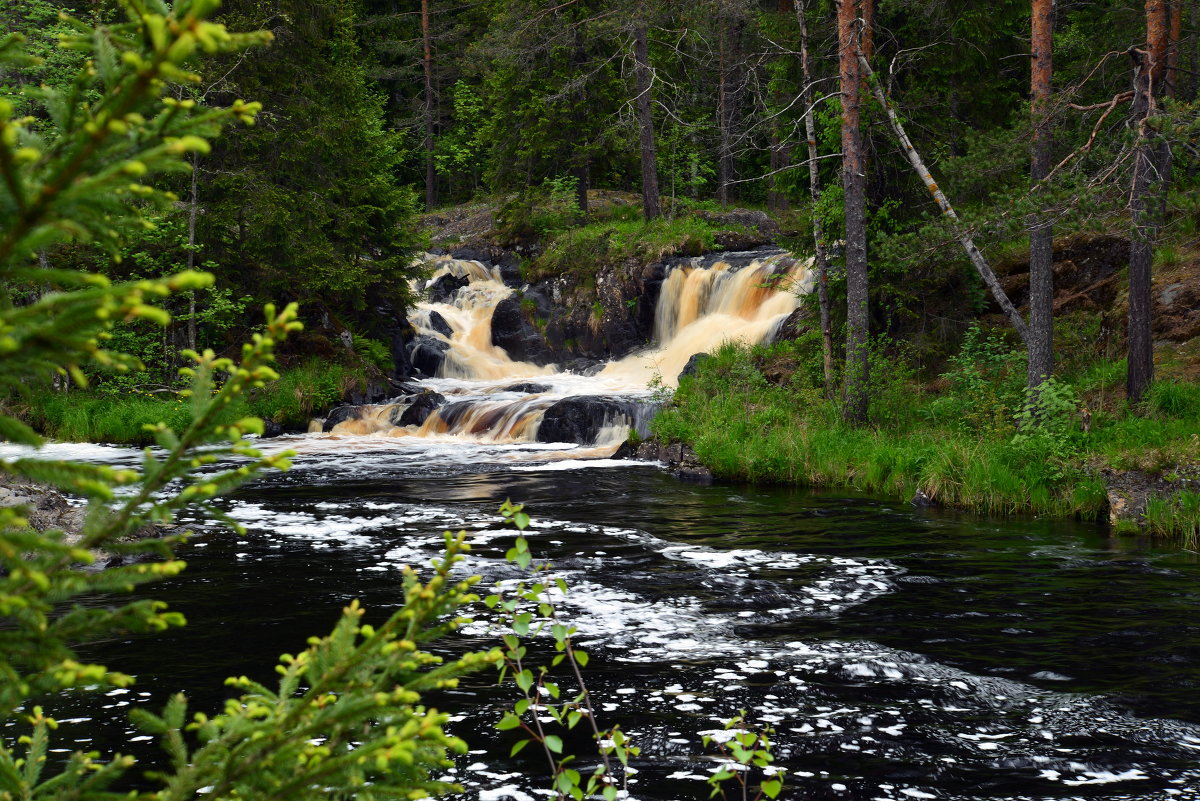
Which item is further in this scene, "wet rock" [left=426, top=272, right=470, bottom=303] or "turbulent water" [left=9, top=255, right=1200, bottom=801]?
"wet rock" [left=426, top=272, right=470, bottom=303]

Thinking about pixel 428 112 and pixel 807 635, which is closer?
pixel 807 635

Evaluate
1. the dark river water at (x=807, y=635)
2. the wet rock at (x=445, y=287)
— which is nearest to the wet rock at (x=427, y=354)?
the wet rock at (x=445, y=287)

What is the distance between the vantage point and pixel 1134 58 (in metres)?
13.8

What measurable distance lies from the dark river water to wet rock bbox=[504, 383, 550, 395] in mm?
11079

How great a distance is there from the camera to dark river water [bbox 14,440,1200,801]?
209 inches

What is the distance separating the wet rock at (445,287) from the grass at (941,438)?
1493cm

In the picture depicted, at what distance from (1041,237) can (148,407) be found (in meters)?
19.0

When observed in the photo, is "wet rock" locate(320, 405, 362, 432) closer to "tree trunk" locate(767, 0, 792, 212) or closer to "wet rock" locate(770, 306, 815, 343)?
"wet rock" locate(770, 306, 815, 343)

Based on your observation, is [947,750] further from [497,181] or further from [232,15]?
[497,181]

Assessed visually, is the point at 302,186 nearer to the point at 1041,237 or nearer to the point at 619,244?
the point at 619,244

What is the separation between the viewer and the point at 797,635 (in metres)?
7.58

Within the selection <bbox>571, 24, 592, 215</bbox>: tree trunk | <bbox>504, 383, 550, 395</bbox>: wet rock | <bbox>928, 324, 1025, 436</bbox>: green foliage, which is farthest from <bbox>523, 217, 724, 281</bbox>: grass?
<bbox>928, 324, 1025, 436</bbox>: green foliage

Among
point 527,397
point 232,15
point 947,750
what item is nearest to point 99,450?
point 527,397

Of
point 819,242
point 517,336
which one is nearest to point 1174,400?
point 819,242
